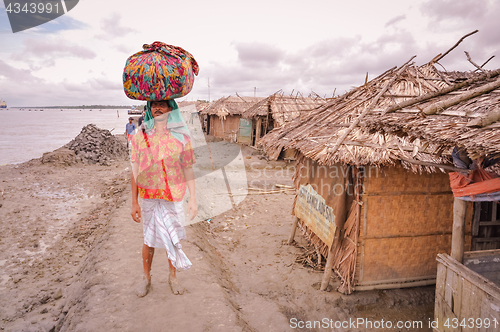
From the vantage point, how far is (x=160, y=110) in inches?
111

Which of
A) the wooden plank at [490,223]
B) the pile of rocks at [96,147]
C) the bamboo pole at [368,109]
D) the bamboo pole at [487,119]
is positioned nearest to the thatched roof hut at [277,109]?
the pile of rocks at [96,147]

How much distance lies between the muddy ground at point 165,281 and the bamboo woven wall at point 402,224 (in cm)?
42

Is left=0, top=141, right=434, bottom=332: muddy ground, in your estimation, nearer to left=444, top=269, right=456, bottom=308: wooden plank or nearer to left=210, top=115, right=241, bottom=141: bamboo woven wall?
left=444, top=269, right=456, bottom=308: wooden plank

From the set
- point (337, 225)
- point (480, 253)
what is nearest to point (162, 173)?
point (337, 225)

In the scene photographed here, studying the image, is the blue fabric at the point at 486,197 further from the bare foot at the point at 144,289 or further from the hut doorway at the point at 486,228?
the bare foot at the point at 144,289

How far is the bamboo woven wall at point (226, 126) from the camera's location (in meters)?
22.5

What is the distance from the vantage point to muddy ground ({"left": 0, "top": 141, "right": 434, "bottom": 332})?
3154 millimetres

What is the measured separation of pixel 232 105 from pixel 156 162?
20996 millimetres

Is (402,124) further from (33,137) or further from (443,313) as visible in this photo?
(33,137)

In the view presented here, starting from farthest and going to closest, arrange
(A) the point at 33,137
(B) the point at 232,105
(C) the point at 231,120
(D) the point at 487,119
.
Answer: (A) the point at 33,137, (B) the point at 232,105, (C) the point at 231,120, (D) the point at 487,119

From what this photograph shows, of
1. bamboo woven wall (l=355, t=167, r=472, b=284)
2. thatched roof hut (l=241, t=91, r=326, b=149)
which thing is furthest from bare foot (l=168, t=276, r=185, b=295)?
thatched roof hut (l=241, t=91, r=326, b=149)

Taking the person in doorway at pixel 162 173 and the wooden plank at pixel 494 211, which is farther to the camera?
the wooden plank at pixel 494 211

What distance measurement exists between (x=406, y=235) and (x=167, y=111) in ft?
12.7

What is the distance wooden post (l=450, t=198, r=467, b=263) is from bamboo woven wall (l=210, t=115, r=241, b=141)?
1878 centimetres
